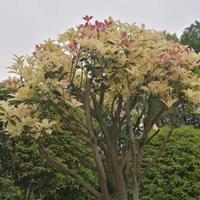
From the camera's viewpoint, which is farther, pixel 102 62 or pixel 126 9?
pixel 126 9

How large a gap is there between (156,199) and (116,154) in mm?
3727

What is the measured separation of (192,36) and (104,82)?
85.4ft

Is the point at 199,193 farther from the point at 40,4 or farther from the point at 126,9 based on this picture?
the point at 40,4

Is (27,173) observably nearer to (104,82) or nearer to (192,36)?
(104,82)

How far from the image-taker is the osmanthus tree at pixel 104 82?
3652 millimetres

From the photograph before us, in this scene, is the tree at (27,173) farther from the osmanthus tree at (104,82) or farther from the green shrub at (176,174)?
the osmanthus tree at (104,82)

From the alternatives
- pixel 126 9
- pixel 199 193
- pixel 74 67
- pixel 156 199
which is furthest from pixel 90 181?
pixel 74 67

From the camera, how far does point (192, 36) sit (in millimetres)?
29094

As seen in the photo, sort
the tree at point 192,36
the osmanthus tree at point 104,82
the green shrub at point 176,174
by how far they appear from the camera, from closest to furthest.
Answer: the osmanthus tree at point 104,82 < the green shrub at point 176,174 < the tree at point 192,36

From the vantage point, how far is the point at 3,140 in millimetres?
7082

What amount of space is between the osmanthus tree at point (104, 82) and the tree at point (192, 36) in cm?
2321

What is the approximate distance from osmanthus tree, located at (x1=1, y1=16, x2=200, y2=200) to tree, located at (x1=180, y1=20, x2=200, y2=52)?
2321cm

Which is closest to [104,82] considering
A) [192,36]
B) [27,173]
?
[27,173]

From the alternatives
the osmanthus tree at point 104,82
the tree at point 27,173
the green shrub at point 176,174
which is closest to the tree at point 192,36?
the green shrub at point 176,174
